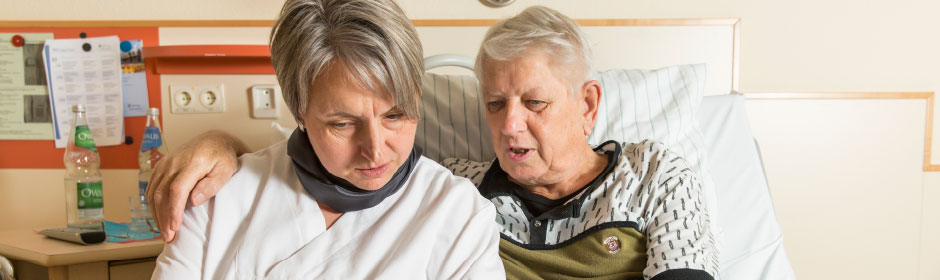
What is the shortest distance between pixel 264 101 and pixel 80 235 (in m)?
0.68

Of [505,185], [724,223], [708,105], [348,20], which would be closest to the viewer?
[348,20]

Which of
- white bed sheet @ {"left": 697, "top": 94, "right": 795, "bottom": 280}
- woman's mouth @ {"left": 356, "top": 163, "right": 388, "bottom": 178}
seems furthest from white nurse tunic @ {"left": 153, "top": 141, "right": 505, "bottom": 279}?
white bed sheet @ {"left": 697, "top": 94, "right": 795, "bottom": 280}

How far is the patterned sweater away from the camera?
3.88 feet

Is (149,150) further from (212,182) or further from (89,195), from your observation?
(212,182)

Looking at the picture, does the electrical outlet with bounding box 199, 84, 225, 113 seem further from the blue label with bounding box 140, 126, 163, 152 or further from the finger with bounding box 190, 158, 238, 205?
the finger with bounding box 190, 158, 238, 205

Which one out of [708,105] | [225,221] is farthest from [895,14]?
[225,221]

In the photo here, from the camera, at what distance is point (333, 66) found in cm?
93

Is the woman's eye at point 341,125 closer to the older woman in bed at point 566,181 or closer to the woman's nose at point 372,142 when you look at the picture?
the woman's nose at point 372,142

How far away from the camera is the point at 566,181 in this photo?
1.35 metres

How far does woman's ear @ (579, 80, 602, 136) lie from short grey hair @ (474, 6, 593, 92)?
0.02m

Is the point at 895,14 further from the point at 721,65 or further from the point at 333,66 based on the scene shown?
the point at 333,66

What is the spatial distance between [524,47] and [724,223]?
0.74m

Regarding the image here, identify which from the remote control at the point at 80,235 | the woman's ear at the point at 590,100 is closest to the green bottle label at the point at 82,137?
the remote control at the point at 80,235

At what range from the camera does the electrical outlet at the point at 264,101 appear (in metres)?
2.02
